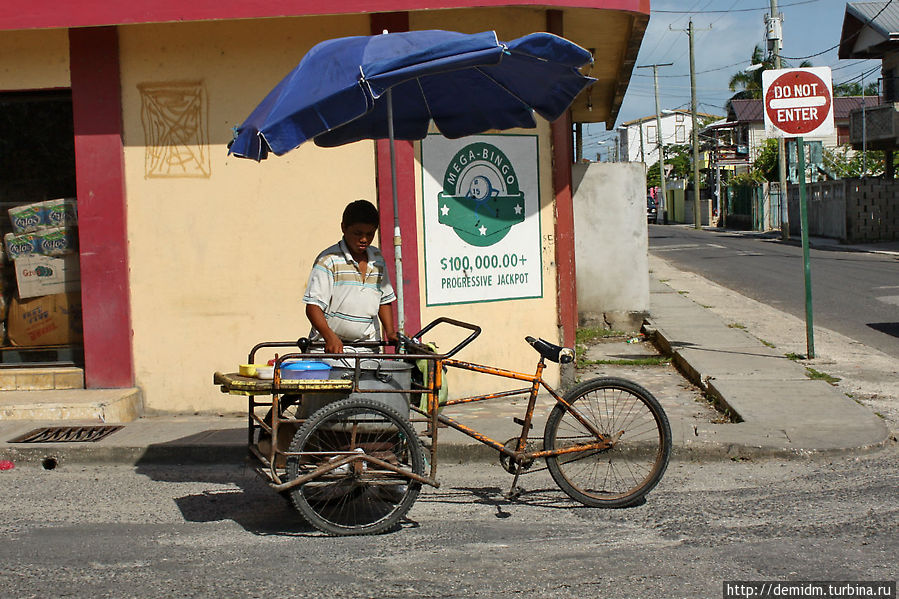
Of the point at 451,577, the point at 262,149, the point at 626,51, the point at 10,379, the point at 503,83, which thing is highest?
the point at 626,51

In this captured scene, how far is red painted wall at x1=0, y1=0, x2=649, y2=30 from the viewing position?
Result: 7418mm

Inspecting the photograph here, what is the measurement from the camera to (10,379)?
27.2 ft

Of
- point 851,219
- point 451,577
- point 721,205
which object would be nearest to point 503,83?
point 451,577

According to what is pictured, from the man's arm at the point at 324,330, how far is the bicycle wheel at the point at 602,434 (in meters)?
1.26

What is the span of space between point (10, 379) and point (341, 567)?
5.25 metres

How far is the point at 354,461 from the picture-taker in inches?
190

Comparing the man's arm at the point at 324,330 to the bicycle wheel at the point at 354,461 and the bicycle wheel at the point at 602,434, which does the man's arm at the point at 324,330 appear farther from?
the bicycle wheel at the point at 602,434

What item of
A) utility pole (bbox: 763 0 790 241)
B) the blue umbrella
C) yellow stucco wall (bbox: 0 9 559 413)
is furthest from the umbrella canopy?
utility pole (bbox: 763 0 790 241)

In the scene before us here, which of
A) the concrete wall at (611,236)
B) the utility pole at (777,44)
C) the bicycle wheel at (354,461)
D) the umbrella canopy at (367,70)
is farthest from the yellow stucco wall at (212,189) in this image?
the utility pole at (777,44)

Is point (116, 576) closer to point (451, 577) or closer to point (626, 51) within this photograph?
point (451, 577)

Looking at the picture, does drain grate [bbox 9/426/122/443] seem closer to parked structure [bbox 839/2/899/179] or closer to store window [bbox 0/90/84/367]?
store window [bbox 0/90/84/367]

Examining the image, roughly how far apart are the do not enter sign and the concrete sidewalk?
2414 mm

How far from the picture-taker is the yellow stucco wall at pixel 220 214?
7926mm

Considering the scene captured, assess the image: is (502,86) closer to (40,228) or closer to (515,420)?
(515,420)
